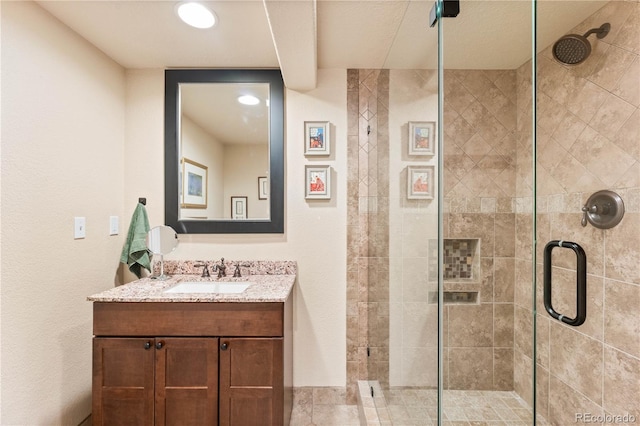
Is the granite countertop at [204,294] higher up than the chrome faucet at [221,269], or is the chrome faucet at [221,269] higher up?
the chrome faucet at [221,269]

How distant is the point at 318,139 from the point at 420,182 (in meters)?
1.03

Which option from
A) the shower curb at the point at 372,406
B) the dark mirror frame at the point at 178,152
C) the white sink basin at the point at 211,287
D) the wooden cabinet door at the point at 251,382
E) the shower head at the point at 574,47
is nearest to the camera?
the shower head at the point at 574,47

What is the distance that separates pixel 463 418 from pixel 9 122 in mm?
2276

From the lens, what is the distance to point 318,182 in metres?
2.13

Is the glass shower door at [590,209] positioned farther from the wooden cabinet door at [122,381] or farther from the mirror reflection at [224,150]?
the wooden cabinet door at [122,381]

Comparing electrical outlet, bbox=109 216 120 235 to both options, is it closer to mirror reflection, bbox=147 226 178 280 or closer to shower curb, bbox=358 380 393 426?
mirror reflection, bbox=147 226 178 280

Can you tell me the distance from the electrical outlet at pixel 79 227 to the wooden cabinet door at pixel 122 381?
23.3 inches

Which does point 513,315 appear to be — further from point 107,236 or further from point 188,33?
point 107,236

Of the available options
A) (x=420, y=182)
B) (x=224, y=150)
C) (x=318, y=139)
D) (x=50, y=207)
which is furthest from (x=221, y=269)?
(x=420, y=182)

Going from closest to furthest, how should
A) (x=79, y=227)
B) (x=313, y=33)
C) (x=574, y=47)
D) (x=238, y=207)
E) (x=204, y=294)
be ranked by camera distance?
(x=574, y=47), (x=313, y=33), (x=204, y=294), (x=79, y=227), (x=238, y=207)

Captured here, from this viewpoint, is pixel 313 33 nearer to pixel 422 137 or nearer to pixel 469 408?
pixel 422 137

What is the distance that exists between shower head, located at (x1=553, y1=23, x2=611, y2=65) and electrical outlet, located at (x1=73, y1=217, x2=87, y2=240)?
232 centimetres

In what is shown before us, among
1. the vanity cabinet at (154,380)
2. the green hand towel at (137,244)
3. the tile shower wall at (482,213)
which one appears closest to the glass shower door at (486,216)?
the tile shower wall at (482,213)

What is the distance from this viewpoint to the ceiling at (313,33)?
3.58 feet
